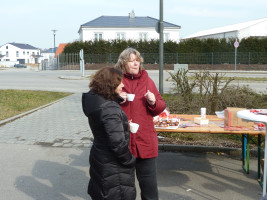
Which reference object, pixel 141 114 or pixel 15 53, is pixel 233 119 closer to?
pixel 141 114

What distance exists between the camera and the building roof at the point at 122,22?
56434mm

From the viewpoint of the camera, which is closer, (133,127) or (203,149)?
(133,127)

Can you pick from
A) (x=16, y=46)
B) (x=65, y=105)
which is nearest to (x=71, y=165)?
(x=65, y=105)

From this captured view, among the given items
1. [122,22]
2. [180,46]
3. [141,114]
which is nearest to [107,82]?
[141,114]

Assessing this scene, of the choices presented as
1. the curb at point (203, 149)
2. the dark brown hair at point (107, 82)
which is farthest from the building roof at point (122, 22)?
the dark brown hair at point (107, 82)

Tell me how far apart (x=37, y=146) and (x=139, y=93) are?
385 cm

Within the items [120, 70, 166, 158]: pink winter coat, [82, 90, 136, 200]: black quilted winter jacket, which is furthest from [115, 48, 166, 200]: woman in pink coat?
[82, 90, 136, 200]: black quilted winter jacket

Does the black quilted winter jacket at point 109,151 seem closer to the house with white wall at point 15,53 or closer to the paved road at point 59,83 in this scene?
the paved road at point 59,83

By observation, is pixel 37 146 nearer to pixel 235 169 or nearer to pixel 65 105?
pixel 235 169

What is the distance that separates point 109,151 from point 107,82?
558mm

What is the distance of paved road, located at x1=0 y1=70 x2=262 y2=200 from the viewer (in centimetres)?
434

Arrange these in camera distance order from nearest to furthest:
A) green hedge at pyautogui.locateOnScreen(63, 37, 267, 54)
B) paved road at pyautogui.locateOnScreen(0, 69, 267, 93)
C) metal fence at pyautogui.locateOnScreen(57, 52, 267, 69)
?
paved road at pyautogui.locateOnScreen(0, 69, 267, 93) → metal fence at pyautogui.locateOnScreen(57, 52, 267, 69) → green hedge at pyautogui.locateOnScreen(63, 37, 267, 54)

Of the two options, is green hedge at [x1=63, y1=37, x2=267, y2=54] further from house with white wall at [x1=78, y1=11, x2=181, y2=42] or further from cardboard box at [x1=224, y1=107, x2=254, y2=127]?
cardboard box at [x1=224, y1=107, x2=254, y2=127]

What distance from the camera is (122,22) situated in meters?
58.0
